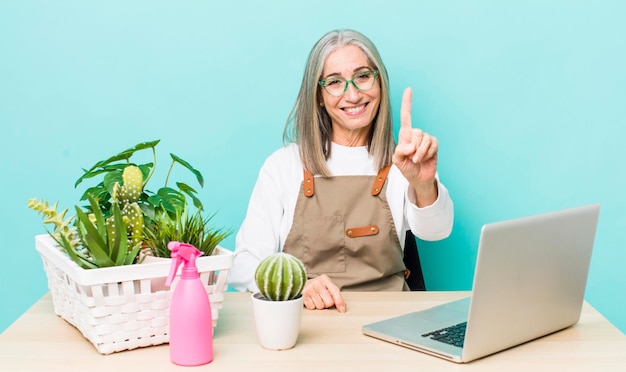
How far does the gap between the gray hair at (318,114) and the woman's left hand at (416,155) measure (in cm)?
37

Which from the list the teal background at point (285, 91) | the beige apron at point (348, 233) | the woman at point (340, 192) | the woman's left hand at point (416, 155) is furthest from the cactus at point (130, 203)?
the teal background at point (285, 91)

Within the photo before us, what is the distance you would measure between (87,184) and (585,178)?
1.67m

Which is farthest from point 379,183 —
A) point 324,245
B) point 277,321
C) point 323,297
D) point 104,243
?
point 104,243

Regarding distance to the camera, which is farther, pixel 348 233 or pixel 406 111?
pixel 348 233

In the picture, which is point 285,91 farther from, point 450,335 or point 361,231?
point 450,335

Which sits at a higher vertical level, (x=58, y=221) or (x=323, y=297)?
(x=58, y=221)

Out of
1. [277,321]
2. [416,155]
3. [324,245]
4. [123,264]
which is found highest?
[416,155]

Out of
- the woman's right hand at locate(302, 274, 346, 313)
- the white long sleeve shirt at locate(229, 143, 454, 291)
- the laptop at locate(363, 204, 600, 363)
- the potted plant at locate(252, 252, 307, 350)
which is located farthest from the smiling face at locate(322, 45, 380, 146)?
the potted plant at locate(252, 252, 307, 350)

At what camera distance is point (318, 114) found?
7.98 feet

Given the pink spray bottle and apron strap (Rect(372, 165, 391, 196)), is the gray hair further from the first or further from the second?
the pink spray bottle

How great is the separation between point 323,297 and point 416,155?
368mm

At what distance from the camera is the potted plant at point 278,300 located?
4.62ft

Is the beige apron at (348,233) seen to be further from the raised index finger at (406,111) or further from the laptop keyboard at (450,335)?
the laptop keyboard at (450,335)

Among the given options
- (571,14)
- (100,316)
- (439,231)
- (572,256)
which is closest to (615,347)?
(572,256)
